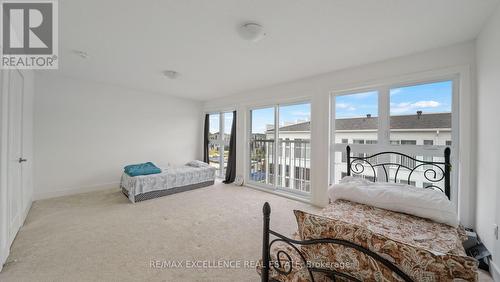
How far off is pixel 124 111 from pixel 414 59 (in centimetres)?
538

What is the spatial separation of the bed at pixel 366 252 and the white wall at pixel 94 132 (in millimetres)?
4374

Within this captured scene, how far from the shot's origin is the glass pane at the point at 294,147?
3.82 m

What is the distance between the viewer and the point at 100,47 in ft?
7.84

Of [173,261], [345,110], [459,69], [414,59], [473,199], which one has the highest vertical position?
[414,59]

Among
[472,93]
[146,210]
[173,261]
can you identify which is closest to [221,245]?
[173,261]

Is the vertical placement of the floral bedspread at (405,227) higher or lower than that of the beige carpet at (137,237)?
higher

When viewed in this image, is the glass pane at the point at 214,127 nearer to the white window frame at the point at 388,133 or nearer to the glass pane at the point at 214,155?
the glass pane at the point at 214,155

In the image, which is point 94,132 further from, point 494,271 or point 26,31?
point 494,271

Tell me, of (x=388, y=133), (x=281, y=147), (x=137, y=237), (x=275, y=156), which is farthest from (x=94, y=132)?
(x=388, y=133)

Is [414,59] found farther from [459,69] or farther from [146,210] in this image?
[146,210]

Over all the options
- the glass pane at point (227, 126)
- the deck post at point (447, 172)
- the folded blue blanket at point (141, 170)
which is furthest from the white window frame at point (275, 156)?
the folded blue blanket at point (141, 170)

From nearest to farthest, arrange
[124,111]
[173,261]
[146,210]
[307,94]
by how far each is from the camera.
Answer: [173,261] → [146,210] → [307,94] → [124,111]

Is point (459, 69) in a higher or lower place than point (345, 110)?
higher

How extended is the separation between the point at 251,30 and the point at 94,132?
4001mm
